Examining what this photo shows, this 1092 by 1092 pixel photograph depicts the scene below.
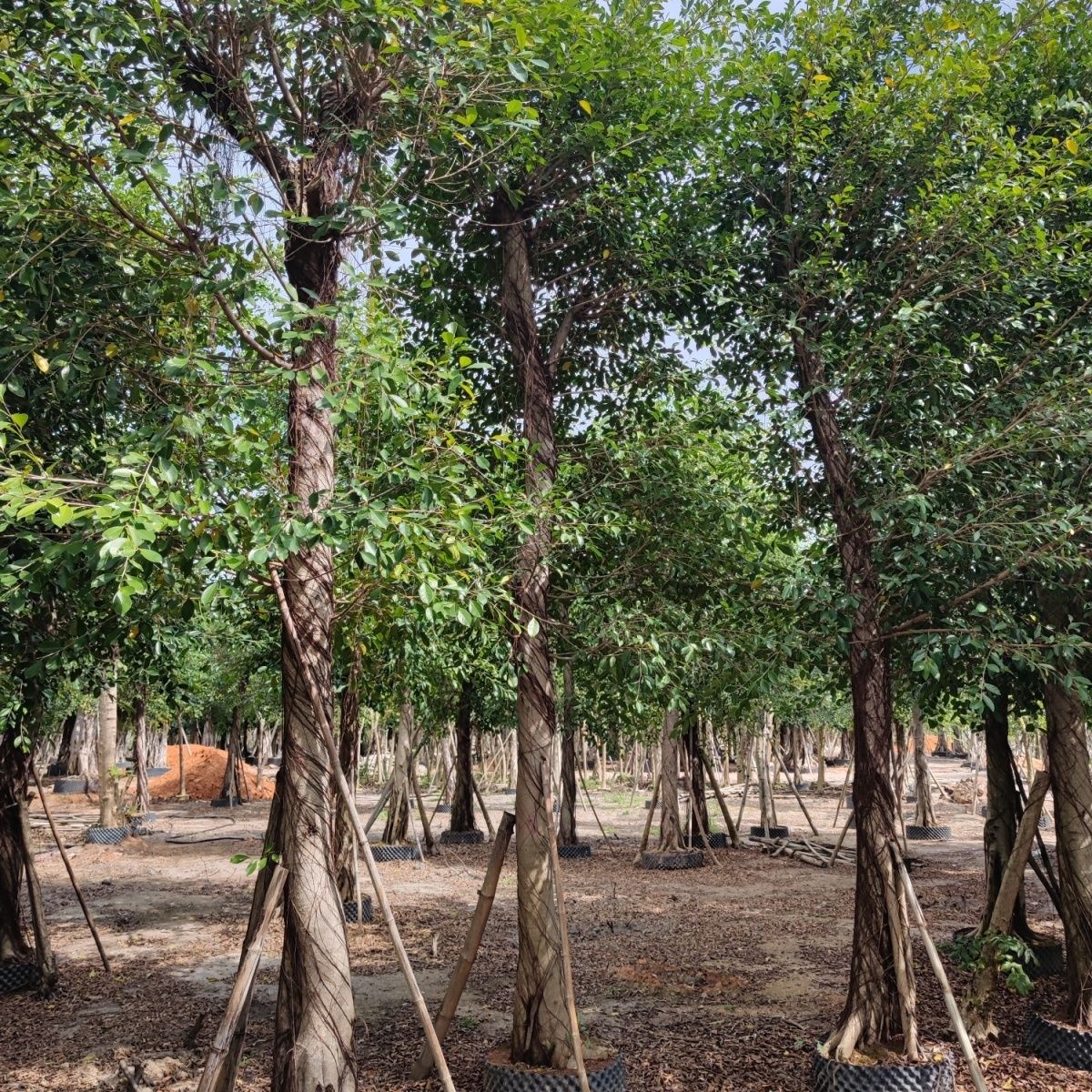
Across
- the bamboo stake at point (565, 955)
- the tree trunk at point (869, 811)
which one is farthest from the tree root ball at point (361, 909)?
the tree trunk at point (869, 811)

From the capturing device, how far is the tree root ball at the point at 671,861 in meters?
16.3

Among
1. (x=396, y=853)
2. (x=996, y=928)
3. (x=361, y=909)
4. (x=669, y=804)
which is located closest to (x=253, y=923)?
(x=996, y=928)

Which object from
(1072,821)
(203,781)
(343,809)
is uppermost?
(1072,821)

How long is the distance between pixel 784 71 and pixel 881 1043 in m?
6.20

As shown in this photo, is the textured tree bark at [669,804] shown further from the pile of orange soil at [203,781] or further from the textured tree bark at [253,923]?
the pile of orange soil at [203,781]

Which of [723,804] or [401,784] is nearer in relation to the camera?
[401,784]

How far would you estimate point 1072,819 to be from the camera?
6887mm

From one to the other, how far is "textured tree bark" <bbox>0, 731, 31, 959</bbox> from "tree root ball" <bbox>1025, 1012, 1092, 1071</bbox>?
7.95 m

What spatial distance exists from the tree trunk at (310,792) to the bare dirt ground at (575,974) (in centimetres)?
172

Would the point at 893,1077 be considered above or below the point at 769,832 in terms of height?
above

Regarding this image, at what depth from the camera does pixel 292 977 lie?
15.4 feet

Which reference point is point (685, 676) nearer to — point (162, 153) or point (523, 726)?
point (523, 726)

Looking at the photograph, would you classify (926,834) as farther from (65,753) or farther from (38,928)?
(65,753)

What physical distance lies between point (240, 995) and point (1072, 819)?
5.71 meters
